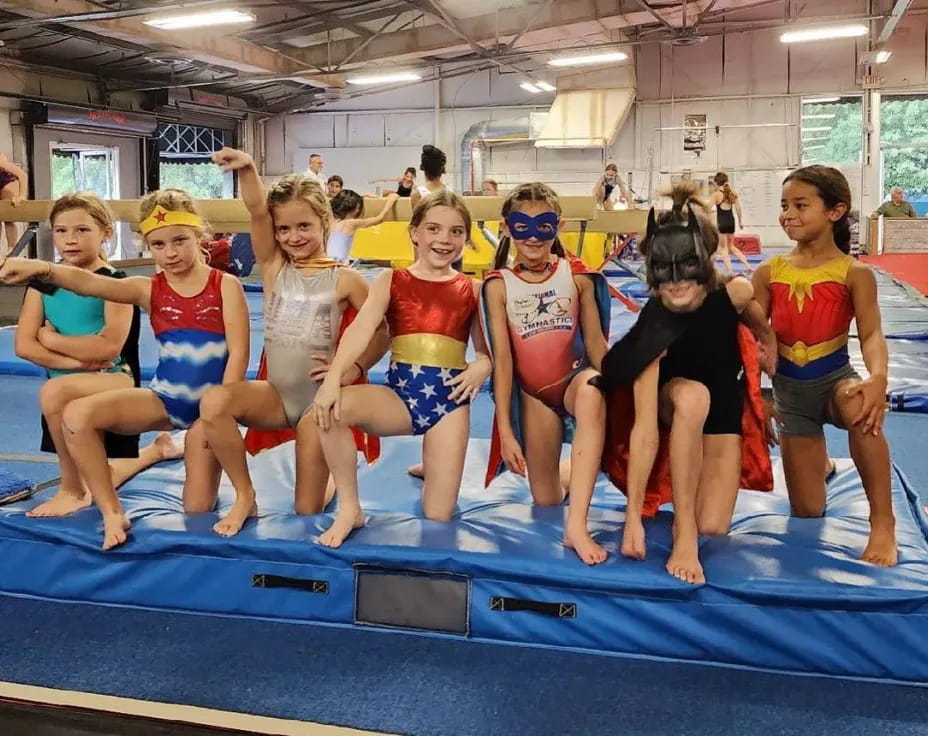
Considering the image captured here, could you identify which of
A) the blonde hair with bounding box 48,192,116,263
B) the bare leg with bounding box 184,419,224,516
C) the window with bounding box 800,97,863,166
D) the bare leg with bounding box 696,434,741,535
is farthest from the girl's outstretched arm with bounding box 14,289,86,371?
the window with bounding box 800,97,863,166

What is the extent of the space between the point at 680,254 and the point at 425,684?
1208 mm

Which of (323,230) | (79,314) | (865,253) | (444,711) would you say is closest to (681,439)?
(444,711)

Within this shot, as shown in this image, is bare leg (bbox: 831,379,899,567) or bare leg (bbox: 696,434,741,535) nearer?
bare leg (bbox: 831,379,899,567)

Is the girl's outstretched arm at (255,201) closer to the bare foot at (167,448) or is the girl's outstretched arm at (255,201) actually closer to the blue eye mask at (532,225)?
the blue eye mask at (532,225)

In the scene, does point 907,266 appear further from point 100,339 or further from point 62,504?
point 62,504

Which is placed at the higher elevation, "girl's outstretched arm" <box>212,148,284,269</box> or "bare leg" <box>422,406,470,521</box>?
"girl's outstretched arm" <box>212,148,284,269</box>

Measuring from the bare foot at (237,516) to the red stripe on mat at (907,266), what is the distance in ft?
30.3

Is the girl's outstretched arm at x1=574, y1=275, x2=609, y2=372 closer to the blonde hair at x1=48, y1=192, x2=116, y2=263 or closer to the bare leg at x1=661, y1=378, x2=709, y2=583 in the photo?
the bare leg at x1=661, y1=378, x2=709, y2=583

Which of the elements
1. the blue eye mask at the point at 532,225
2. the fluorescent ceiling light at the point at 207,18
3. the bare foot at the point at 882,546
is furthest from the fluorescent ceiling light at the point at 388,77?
the bare foot at the point at 882,546

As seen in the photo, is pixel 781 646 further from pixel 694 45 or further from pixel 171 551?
pixel 694 45

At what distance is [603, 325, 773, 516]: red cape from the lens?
264cm

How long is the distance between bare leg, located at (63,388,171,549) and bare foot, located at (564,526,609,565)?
1227 mm

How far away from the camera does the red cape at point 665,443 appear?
8.66 ft

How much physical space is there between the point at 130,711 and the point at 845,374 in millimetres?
2012
